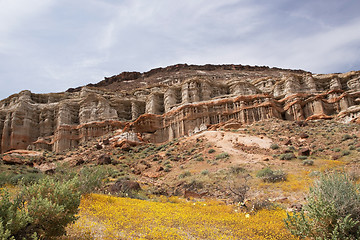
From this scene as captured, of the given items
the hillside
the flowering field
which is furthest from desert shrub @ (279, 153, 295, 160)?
the flowering field

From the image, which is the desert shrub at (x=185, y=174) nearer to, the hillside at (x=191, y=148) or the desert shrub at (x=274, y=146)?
the hillside at (x=191, y=148)

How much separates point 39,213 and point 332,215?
777 centimetres

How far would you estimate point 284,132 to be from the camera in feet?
109

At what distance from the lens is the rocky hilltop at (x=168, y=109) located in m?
43.8

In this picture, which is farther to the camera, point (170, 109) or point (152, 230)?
Answer: point (170, 109)

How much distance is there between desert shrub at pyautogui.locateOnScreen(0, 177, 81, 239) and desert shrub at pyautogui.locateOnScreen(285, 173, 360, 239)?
6315 mm

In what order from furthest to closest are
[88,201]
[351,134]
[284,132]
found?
1. [284,132]
2. [351,134]
3. [88,201]

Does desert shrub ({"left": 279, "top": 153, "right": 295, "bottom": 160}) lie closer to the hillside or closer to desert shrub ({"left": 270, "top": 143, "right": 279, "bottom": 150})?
the hillside

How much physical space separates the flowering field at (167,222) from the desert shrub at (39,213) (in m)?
0.77

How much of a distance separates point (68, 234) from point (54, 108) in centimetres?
5367

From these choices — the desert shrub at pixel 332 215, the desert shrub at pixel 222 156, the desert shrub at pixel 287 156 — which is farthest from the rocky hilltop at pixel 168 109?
the desert shrub at pixel 332 215

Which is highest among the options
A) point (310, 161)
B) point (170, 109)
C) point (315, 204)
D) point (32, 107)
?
point (32, 107)

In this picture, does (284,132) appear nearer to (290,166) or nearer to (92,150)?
(290,166)

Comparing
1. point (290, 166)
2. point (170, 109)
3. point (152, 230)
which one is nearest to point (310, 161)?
point (290, 166)
